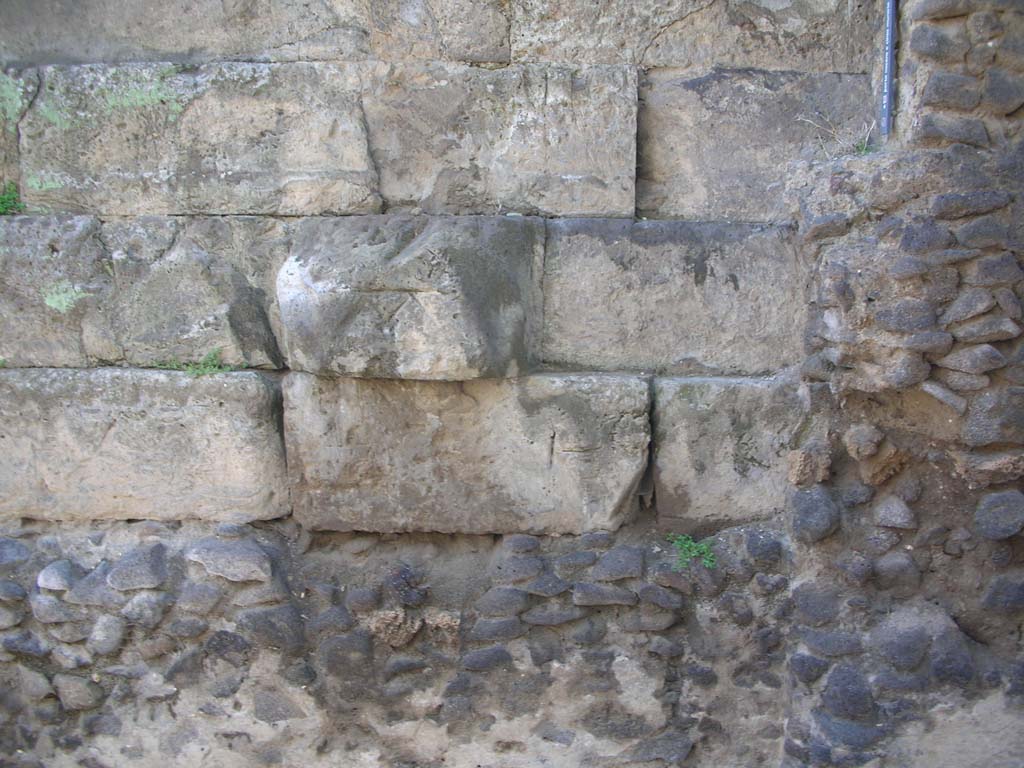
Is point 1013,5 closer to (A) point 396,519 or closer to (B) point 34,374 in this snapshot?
(A) point 396,519

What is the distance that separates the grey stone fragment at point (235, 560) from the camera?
2754 millimetres

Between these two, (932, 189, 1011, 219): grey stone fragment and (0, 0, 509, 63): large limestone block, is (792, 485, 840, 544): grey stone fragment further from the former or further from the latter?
(0, 0, 509, 63): large limestone block

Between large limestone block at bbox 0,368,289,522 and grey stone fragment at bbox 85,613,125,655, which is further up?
large limestone block at bbox 0,368,289,522

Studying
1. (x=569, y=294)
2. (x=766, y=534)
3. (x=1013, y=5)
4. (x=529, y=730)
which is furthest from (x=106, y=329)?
(x=1013, y=5)

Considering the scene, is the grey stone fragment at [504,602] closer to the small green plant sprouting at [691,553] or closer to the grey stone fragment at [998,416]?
the small green plant sprouting at [691,553]

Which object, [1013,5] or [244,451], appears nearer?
[1013,5]

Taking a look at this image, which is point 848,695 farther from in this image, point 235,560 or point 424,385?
point 235,560

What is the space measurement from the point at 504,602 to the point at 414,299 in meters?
0.96

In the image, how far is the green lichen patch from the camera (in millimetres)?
2852

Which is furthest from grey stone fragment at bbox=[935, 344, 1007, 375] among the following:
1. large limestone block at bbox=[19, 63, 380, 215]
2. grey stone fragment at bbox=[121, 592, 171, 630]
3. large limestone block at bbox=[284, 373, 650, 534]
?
grey stone fragment at bbox=[121, 592, 171, 630]

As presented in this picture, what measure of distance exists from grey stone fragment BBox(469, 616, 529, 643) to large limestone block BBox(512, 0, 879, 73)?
174 centimetres

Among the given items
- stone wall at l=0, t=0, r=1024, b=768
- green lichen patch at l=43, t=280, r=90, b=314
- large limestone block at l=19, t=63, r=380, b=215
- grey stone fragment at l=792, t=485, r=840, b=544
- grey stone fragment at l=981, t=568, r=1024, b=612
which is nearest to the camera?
grey stone fragment at l=981, t=568, r=1024, b=612

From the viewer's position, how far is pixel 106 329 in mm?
2852

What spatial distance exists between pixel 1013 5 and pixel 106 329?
2738mm
